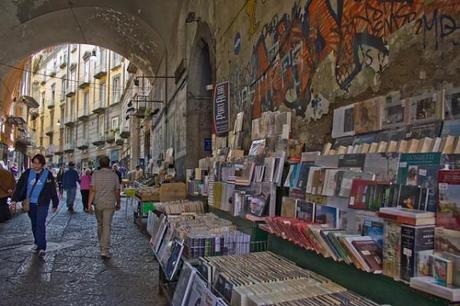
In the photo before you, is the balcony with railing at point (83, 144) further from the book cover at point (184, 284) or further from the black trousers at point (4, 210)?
the book cover at point (184, 284)

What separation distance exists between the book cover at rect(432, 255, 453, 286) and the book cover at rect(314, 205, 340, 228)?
39.5 inches

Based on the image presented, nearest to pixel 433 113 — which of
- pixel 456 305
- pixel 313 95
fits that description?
pixel 456 305

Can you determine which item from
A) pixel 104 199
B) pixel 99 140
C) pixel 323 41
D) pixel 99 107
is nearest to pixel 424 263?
pixel 323 41

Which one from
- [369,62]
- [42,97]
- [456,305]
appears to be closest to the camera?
[456,305]

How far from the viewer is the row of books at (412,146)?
2.31 meters

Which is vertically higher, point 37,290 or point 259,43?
point 259,43

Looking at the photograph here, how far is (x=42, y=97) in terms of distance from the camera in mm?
59406

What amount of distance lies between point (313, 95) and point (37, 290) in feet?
12.3

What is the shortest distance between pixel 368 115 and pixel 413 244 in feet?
3.78

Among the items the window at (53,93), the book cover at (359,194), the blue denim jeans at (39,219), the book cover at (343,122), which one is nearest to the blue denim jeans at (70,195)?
the blue denim jeans at (39,219)

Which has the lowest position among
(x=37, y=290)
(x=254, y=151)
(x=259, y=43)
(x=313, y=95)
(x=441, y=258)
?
(x=37, y=290)

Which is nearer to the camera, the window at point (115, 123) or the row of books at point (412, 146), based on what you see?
the row of books at point (412, 146)

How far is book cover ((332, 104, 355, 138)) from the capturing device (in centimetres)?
335

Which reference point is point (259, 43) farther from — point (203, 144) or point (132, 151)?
point (132, 151)
